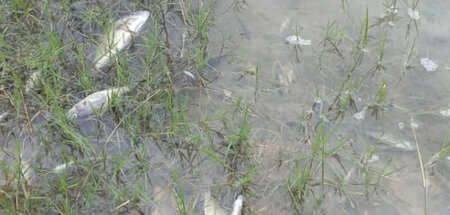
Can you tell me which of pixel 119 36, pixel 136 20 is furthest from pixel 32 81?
pixel 136 20

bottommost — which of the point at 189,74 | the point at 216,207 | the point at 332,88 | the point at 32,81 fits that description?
the point at 216,207

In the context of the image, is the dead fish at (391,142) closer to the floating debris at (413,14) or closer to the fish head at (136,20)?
the floating debris at (413,14)

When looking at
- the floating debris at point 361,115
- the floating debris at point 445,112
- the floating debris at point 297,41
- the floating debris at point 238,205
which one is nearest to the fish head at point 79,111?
the floating debris at point 238,205

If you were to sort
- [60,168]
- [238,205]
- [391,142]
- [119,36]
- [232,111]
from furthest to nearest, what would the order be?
[119,36] < [232,111] < [391,142] < [60,168] < [238,205]

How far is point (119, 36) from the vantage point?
3246 millimetres

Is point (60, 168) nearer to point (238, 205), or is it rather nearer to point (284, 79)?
point (238, 205)

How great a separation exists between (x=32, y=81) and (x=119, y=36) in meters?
0.52

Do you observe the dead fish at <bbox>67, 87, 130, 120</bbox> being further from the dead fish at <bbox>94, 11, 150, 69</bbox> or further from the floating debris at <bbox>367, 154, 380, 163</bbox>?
the floating debris at <bbox>367, 154, 380, 163</bbox>

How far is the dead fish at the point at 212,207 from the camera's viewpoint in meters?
2.64

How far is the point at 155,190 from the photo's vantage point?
2723 mm

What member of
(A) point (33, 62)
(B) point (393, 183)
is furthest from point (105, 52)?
(B) point (393, 183)

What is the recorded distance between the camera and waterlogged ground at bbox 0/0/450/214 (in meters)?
2.70

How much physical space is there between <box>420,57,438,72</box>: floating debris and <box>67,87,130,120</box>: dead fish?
1599 millimetres

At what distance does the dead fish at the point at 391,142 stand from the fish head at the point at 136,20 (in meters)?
1.35
